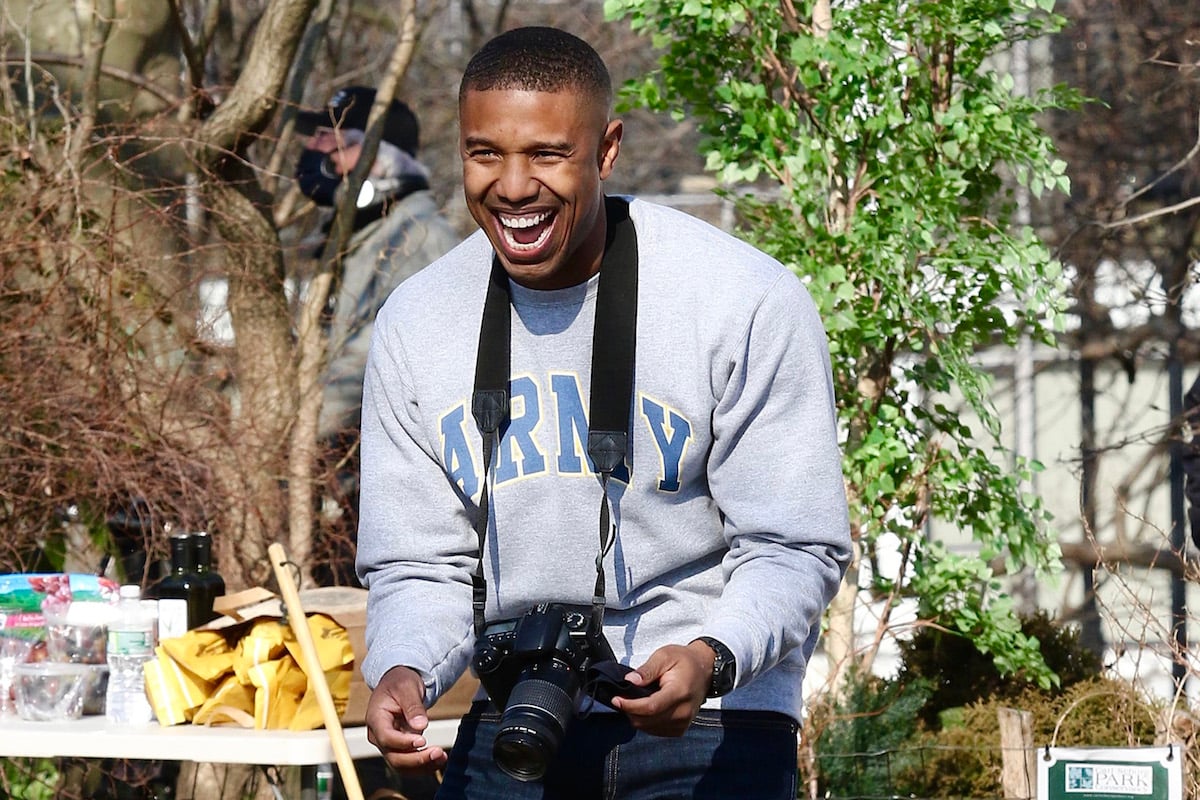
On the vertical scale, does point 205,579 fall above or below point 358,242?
below

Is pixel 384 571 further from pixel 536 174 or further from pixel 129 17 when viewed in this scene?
pixel 129 17

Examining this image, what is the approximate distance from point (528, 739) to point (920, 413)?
2.66 meters

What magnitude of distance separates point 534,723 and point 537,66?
906mm

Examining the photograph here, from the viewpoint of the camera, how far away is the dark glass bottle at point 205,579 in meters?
4.04

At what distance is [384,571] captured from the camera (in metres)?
2.56

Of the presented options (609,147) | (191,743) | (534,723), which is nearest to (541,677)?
(534,723)

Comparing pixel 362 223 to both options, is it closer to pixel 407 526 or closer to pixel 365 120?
pixel 365 120

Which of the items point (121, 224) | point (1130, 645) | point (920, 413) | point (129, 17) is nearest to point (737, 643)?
point (920, 413)

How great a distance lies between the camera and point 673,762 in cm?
237

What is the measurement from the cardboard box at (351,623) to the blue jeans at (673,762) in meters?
1.32

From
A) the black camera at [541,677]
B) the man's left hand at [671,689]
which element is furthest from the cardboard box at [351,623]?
the man's left hand at [671,689]

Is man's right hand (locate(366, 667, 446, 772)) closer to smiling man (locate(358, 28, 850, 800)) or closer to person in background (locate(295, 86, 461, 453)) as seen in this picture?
smiling man (locate(358, 28, 850, 800))

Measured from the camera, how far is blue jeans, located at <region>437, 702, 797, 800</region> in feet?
7.77

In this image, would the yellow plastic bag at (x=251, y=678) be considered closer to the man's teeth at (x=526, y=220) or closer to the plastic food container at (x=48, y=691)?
the plastic food container at (x=48, y=691)
